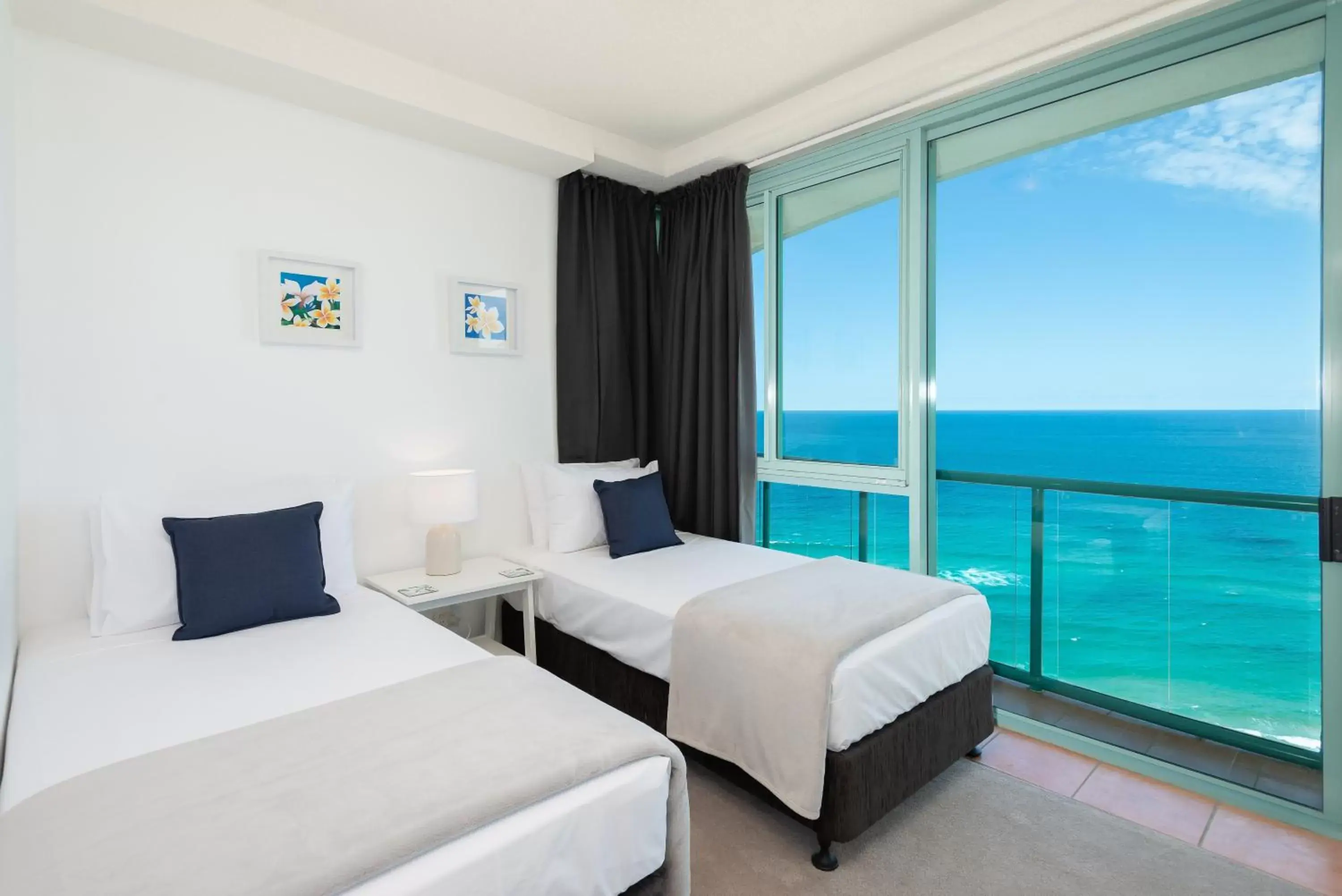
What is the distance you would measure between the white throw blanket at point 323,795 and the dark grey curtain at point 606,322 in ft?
7.35

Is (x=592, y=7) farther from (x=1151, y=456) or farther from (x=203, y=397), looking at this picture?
(x=1151, y=456)

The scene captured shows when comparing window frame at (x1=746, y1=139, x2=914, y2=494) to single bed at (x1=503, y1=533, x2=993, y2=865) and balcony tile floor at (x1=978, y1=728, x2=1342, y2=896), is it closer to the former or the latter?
single bed at (x1=503, y1=533, x2=993, y2=865)

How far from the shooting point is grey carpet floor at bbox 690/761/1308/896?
72.4 inches

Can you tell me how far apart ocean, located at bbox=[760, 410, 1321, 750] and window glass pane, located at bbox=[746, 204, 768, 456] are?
8.1 inches

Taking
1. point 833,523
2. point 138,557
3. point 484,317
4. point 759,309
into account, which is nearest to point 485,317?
point 484,317

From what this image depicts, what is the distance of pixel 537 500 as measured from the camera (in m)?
3.39

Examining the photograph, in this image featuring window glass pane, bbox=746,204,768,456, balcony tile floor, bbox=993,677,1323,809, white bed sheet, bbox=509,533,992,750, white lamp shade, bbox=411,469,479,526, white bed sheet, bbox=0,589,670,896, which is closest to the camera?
white bed sheet, bbox=0,589,670,896

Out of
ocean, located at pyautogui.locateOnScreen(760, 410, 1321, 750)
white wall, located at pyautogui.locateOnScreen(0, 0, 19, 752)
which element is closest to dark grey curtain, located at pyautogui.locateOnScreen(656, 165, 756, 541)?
ocean, located at pyautogui.locateOnScreen(760, 410, 1321, 750)

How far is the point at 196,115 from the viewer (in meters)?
2.52

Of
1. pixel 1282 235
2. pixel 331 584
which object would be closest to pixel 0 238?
pixel 331 584

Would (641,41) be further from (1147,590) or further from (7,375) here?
(1147,590)

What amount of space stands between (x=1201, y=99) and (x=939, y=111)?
3.07ft

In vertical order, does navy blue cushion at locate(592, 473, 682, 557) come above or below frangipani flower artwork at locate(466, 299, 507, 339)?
below

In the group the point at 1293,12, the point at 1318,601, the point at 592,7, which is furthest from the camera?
the point at 592,7
